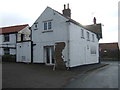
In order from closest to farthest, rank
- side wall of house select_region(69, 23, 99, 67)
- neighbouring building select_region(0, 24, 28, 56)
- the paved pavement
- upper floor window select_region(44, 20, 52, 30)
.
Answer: the paved pavement < side wall of house select_region(69, 23, 99, 67) < upper floor window select_region(44, 20, 52, 30) < neighbouring building select_region(0, 24, 28, 56)

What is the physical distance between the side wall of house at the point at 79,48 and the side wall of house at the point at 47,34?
3.08 ft

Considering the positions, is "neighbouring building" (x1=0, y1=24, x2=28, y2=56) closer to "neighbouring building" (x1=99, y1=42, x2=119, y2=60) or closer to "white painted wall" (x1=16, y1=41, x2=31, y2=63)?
"white painted wall" (x1=16, y1=41, x2=31, y2=63)

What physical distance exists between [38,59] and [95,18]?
21010 millimetres

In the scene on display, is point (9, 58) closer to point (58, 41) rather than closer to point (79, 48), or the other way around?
point (58, 41)

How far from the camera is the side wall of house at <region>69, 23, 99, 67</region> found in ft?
72.6

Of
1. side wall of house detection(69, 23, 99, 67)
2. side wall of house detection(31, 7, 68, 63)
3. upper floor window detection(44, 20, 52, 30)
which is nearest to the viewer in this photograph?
side wall of house detection(69, 23, 99, 67)

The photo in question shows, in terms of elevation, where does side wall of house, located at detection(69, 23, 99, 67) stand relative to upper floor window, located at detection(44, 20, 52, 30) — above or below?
below

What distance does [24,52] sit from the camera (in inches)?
1059

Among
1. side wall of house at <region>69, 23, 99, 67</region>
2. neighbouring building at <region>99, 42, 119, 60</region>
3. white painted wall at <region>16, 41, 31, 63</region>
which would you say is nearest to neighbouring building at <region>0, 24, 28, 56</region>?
white painted wall at <region>16, 41, 31, 63</region>

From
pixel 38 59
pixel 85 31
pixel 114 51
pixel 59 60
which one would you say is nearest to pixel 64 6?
pixel 85 31

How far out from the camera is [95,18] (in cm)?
4081

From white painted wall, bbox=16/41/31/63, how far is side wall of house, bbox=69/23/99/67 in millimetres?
6978

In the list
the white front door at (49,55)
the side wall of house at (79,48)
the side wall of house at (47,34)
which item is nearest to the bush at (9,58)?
the side wall of house at (47,34)

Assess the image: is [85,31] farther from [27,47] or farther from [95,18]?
[95,18]
